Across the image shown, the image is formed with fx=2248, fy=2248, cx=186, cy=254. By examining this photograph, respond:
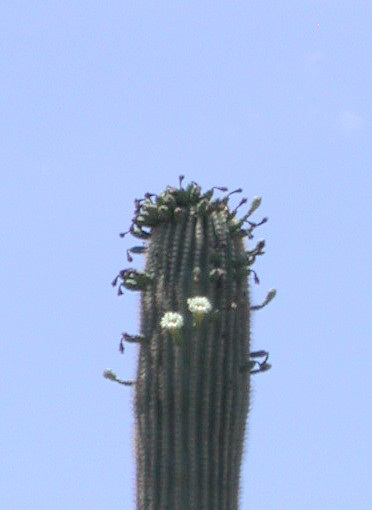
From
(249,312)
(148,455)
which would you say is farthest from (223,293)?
(148,455)

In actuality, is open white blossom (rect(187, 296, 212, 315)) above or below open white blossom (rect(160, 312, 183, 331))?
above

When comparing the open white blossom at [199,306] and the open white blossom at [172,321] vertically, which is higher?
the open white blossom at [199,306]

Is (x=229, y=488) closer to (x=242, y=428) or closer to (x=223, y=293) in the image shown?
(x=242, y=428)

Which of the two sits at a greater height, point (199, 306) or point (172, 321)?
point (199, 306)
